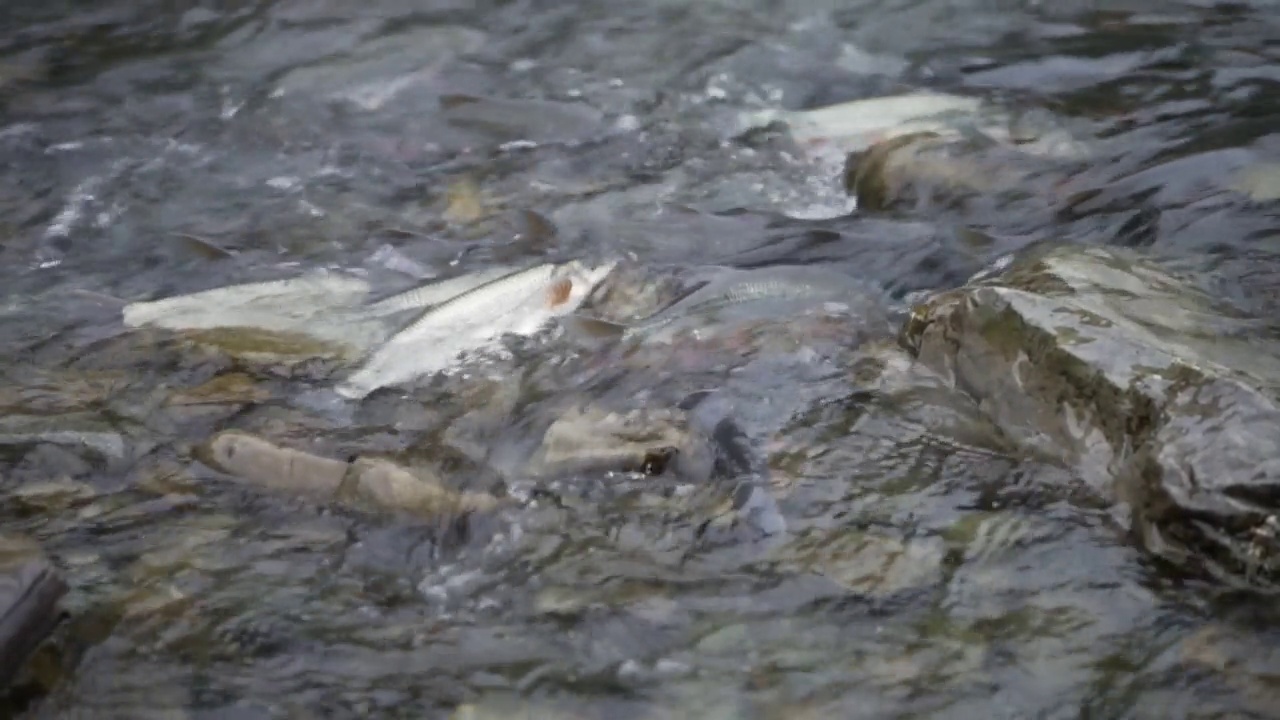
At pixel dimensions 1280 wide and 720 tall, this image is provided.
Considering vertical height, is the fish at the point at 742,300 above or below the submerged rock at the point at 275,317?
above

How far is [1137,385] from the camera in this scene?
354 centimetres

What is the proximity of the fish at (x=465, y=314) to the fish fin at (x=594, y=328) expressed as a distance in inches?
4.9

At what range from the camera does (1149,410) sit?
11.4 feet

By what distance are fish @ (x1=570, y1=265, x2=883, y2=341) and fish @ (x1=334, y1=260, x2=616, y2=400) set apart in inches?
7.3

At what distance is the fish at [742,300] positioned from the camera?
4.88 meters

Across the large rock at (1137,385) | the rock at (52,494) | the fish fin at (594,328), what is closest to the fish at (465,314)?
the fish fin at (594,328)

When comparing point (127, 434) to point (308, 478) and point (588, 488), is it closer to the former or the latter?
point (308, 478)

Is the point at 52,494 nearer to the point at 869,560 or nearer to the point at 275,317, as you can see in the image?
the point at 275,317

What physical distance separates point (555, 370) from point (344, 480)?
1.09m

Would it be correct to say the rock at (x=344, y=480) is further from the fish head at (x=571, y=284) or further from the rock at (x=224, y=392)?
the fish head at (x=571, y=284)

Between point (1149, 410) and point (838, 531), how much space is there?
0.90 m

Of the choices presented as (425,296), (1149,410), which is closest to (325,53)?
(425,296)

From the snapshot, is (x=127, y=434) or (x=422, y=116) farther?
(x=422, y=116)

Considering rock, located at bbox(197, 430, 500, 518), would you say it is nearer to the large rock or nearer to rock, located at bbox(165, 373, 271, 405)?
rock, located at bbox(165, 373, 271, 405)
